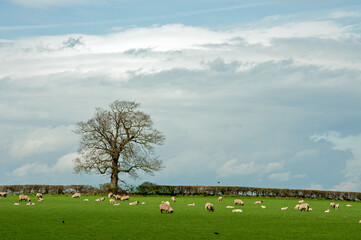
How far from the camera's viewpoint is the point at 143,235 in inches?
658

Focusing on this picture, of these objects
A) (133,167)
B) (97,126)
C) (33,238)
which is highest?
(97,126)

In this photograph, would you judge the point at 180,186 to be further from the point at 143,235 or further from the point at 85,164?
the point at 143,235

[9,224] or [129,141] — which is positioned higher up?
[129,141]

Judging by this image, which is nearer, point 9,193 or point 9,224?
point 9,224

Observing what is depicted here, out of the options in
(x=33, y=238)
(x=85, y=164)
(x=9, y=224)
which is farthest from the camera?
(x=85, y=164)

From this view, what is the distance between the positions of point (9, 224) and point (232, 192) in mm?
43394

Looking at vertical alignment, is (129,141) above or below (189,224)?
above

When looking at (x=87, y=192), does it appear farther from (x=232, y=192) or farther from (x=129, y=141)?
(x=232, y=192)

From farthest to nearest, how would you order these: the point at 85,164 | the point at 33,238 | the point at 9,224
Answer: the point at 85,164, the point at 9,224, the point at 33,238

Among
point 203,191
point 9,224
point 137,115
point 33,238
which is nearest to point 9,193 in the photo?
point 137,115

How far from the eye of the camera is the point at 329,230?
1959cm

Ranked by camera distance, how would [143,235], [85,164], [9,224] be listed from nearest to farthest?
[143,235]
[9,224]
[85,164]

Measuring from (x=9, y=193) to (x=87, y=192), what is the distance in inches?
366

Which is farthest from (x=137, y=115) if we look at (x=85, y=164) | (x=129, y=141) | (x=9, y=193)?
(x=9, y=193)
